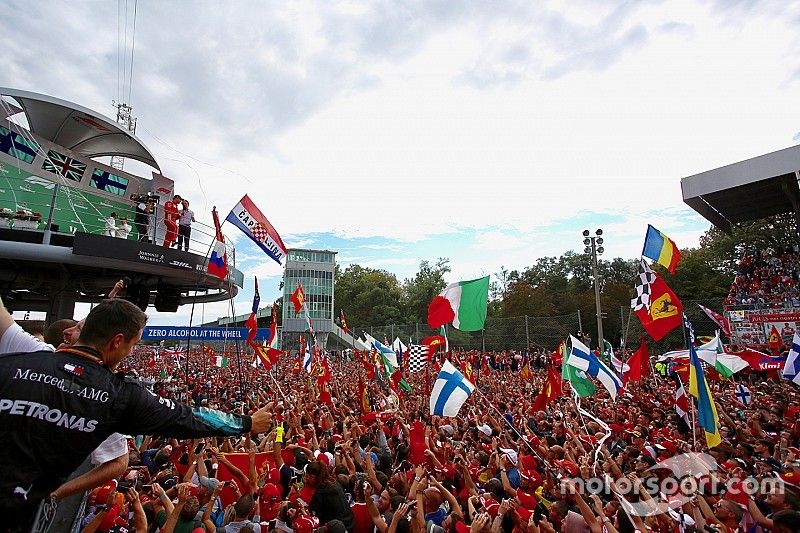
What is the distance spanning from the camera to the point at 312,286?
235 feet

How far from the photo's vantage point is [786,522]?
3.94 m

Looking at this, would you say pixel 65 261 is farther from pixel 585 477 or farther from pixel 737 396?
pixel 737 396

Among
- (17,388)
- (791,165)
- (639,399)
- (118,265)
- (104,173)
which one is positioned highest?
(791,165)

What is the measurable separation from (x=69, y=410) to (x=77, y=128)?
1606 centimetres

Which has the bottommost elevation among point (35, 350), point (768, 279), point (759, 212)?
point (35, 350)

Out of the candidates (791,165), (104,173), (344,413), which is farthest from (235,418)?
(791,165)

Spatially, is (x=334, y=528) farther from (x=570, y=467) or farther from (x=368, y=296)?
(x=368, y=296)

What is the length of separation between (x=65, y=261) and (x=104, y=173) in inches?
207

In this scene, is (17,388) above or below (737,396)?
above

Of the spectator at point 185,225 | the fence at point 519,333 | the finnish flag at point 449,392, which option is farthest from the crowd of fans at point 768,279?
the spectator at point 185,225

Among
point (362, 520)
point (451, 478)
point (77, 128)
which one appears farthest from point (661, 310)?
point (77, 128)

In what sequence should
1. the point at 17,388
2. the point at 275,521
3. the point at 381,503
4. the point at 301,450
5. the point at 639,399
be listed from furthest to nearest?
the point at 639,399 < the point at 301,450 < the point at 381,503 < the point at 275,521 < the point at 17,388

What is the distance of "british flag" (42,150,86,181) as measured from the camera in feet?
46.9

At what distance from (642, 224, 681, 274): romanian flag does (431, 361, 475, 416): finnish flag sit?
19.3 ft
